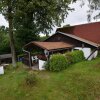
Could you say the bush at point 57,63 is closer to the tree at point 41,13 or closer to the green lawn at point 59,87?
the green lawn at point 59,87

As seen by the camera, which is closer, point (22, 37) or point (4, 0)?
point (4, 0)

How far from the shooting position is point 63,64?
76.3ft

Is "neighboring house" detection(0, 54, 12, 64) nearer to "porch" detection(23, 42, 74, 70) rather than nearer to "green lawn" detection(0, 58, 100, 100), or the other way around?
"porch" detection(23, 42, 74, 70)

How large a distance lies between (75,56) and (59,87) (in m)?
8.77

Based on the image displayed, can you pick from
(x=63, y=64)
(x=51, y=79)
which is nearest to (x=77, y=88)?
(x=51, y=79)

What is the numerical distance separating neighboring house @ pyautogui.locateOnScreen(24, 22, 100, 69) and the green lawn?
5.11m

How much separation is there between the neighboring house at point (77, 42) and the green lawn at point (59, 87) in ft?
16.8

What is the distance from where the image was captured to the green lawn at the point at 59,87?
54.9 ft

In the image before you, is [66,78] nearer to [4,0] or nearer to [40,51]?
[40,51]

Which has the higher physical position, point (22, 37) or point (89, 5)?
point (89, 5)

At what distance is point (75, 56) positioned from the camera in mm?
26062

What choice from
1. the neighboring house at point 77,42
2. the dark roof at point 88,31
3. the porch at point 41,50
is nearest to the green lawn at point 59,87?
the porch at point 41,50

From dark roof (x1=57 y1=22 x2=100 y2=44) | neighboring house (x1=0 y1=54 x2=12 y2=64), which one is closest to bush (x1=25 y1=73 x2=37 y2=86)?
dark roof (x1=57 y1=22 x2=100 y2=44)

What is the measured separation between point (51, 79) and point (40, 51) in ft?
30.7
